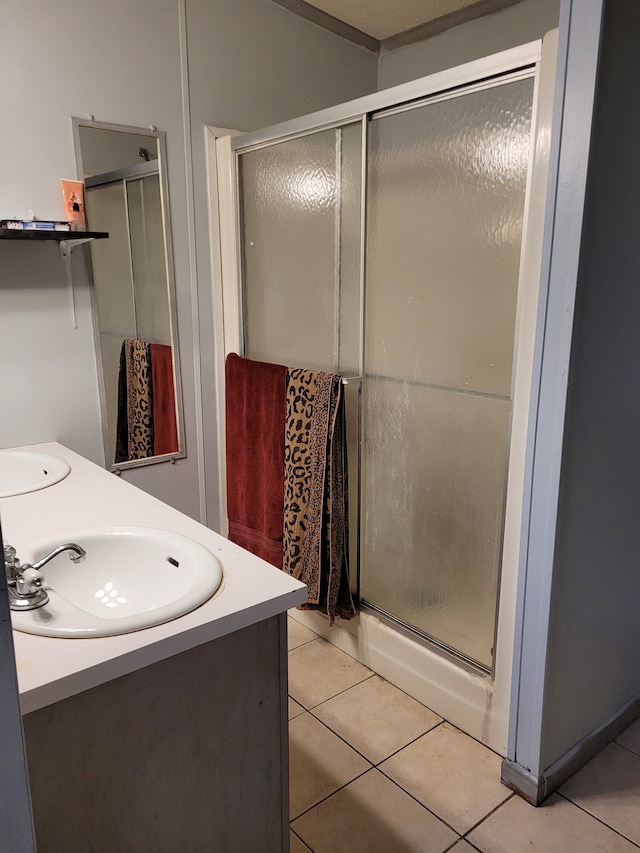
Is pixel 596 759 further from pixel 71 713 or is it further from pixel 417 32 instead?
pixel 417 32

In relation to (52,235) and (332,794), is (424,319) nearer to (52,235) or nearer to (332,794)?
(52,235)

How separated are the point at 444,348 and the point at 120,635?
3.56ft

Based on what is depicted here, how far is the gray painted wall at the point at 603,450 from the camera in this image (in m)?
1.23

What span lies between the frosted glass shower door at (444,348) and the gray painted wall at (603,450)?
192 millimetres

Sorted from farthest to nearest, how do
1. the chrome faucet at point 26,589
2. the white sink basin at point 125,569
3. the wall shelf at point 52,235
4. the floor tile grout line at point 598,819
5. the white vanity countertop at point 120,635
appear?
the wall shelf at point 52,235 → the floor tile grout line at point 598,819 → the white sink basin at point 125,569 → the chrome faucet at point 26,589 → the white vanity countertop at point 120,635

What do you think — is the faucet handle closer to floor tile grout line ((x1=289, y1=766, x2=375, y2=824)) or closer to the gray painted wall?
floor tile grout line ((x1=289, y1=766, x2=375, y2=824))

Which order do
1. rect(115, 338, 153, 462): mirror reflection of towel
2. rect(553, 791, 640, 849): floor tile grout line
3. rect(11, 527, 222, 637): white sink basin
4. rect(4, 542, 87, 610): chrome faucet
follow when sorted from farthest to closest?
rect(115, 338, 153, 462): mirror reflection of towel
rect(553, 791, 640, 849): floor tile grout line
rect(11, 527, 222, 637): white sink basin
rect(4, 542, 87, 610): chrome faucet

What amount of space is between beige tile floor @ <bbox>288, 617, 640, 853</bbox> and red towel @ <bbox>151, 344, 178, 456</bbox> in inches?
36.0

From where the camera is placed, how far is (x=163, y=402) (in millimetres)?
2084

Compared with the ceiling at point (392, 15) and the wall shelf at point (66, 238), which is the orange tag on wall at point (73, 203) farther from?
the ceiling at point (392, 15)

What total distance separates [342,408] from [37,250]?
98cm

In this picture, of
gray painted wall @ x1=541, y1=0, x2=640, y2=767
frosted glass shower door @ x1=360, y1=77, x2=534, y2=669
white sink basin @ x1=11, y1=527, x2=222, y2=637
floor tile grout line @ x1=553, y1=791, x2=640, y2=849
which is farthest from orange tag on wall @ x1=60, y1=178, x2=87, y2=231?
floor tile grout line @ x1=553, y1=791, x2=640, y2=849

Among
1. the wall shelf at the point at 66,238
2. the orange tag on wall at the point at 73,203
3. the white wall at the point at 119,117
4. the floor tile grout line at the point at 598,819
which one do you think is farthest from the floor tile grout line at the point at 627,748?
the orange tag on wall at the point at 73,203

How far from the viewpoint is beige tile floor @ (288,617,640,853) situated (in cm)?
139
